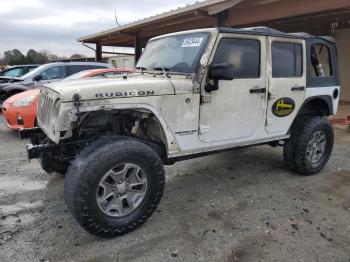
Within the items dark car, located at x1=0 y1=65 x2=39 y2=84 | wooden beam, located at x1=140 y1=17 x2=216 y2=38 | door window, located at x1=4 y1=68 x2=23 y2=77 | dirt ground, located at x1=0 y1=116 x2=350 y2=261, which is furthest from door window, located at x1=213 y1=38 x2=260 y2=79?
door window, located at x1=4 y1=68 x2=23 y2=77

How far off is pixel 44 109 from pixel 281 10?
24.9 ft

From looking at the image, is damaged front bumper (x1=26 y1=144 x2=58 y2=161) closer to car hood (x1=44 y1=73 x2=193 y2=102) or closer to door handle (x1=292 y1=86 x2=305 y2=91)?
car hood (x1=44 y1=73 x2=193 y2=102)

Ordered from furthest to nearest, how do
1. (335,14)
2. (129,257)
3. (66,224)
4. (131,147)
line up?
1. (335,14)
2. (66,224)
3. (131,147)
4. (129,257)

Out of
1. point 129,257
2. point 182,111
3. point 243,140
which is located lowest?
point 129,257

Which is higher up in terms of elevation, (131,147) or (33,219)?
(131,147)

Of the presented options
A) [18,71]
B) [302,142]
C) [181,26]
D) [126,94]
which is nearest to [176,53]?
[126,94]

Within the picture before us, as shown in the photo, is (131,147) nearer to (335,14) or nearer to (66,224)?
(66,224)

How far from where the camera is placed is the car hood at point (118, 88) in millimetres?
3102

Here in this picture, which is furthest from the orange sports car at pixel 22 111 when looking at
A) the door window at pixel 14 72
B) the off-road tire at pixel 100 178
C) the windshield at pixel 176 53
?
the door window at pixel 14 72

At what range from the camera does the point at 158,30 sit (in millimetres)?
14953

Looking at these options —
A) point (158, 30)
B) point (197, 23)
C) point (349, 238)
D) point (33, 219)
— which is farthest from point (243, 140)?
point (158, 30)

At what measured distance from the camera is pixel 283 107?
4582 millimetres

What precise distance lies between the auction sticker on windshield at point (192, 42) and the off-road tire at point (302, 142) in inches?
78.4

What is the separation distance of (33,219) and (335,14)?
1026cm
